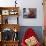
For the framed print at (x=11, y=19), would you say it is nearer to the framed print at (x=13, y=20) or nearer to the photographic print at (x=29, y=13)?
the framed print at (x=13, y=20)

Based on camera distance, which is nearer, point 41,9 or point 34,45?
point 34,45

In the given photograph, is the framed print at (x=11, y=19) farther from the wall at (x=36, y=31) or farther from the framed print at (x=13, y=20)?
Result: the wall at (x=36, y=31)

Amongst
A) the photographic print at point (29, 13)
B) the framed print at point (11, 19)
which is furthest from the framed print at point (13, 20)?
the photographic print at point (29, 13)

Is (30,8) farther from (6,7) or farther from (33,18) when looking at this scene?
(6,7)

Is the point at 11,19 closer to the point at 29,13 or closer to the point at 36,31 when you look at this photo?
the point at 29,13

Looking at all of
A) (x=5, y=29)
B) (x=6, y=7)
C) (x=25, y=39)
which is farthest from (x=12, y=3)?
(x=25, y=39)

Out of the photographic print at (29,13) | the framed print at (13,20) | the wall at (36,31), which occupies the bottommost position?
the wall at (36,31)

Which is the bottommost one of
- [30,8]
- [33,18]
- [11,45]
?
[11,45]

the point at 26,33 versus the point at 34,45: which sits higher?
the point at 26,33

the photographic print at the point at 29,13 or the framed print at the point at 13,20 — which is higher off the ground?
the photographic print at the point at 29,13

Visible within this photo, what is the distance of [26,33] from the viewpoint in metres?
4.66

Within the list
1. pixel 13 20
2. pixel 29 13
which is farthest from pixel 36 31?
pixel 13 20

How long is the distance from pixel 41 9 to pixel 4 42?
4.92ft

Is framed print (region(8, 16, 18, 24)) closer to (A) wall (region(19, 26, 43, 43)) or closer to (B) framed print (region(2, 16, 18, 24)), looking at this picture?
(B) framed print (region(2, 16, 18, 24))
